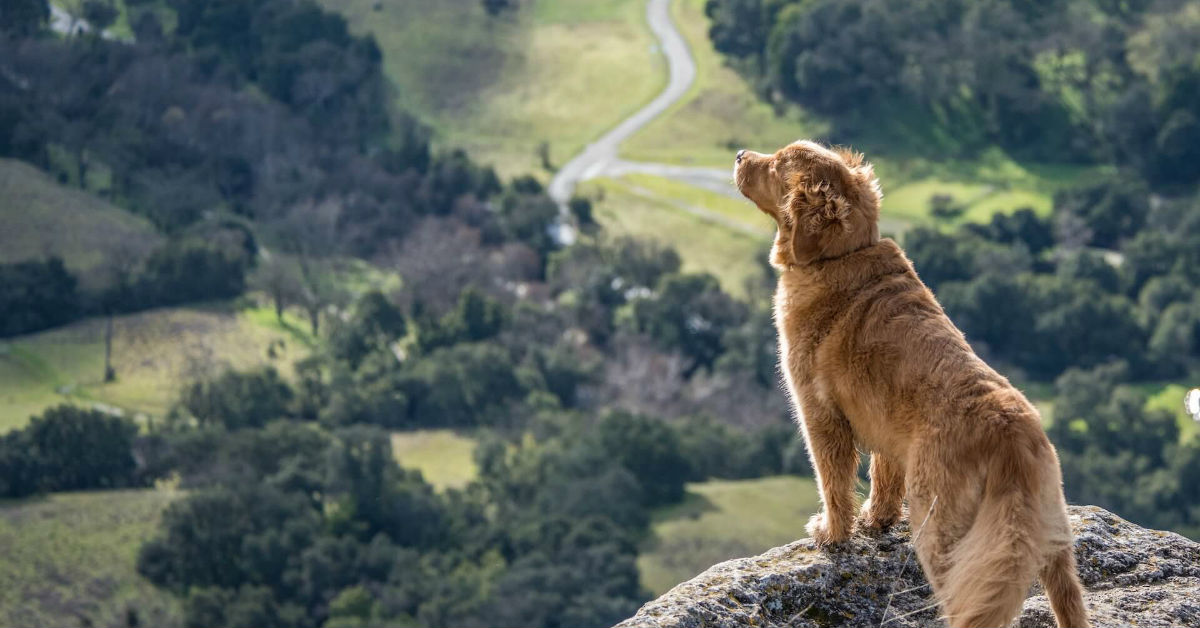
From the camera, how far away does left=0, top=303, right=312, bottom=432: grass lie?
222 feet

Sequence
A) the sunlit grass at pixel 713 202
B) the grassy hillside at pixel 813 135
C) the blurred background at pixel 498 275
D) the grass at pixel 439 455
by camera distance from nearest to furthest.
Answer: the blurred background at pixel 498 275, the grass at pixel 439 455, the sunlit grass at pixel 713 202, the grassy hillside at pixel 813 135

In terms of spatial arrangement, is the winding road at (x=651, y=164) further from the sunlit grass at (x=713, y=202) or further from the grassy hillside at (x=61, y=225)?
the grassy hillside at (x=61, y=225)

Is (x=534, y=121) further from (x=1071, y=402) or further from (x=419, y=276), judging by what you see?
(x=1071, y=402)

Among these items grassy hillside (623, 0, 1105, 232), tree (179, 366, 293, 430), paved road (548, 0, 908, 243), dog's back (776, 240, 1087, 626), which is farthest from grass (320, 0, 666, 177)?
dog's back (776, 240, 1087, 626)

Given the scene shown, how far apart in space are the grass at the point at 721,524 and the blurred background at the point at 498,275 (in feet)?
0.77

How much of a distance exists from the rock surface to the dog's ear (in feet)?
5.36

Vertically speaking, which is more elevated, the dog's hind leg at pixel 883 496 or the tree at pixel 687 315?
the dog's hind leg at pixel 883 496

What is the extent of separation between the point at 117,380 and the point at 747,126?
44.3 metres

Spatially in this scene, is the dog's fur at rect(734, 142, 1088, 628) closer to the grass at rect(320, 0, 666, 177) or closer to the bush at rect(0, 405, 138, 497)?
the bush at rect(0, 405, 138, 497)

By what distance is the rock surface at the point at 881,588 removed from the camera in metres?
7.62

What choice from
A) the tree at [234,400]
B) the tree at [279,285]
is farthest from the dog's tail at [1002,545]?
the tree at [279,285]

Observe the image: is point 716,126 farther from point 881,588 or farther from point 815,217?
point 881,588

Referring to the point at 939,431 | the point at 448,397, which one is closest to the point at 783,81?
the point at 448,397

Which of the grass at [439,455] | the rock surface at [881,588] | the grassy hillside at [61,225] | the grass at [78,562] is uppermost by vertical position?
the rock surface at [881,588]
